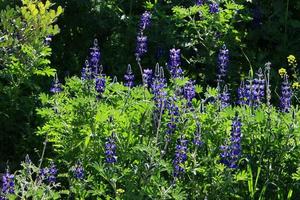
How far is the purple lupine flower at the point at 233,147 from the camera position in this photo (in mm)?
4242

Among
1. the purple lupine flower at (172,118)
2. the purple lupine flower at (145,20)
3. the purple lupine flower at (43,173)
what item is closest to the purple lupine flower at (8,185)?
the purple lupine flower at (43,173)

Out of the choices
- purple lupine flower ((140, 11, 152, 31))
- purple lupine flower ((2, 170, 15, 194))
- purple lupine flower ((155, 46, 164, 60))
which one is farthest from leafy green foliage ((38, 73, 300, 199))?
purple lupine flower ((155, 46, 164, 60))

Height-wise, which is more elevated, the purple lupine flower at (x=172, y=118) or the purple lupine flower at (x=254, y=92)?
the purple lupine flower at (x=254, y=92)

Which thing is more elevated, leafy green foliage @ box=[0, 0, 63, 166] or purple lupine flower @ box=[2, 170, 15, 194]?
leafy green foliage @ box=[0, 0, 63, 166]

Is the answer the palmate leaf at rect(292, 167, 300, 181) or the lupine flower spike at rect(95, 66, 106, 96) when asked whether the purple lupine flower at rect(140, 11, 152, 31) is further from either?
the palmate leaf at rect(292, 167, 300, 181)

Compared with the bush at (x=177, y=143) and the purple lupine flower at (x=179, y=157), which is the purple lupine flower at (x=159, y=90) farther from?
the purple lupine flower at (x=179, y=157)

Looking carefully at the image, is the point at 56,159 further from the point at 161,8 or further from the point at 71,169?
the point at 161,8

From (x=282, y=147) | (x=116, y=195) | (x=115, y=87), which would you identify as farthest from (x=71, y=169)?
(x=282, y=147)

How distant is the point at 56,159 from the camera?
4.65 m

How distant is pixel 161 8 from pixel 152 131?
6.65 ft

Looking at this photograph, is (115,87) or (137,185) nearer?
(137,185)

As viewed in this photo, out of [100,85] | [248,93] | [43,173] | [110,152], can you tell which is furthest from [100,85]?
[248,93]

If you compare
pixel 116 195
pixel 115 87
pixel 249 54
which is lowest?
pixel 116 195

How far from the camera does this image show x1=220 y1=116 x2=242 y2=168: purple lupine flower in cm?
424
